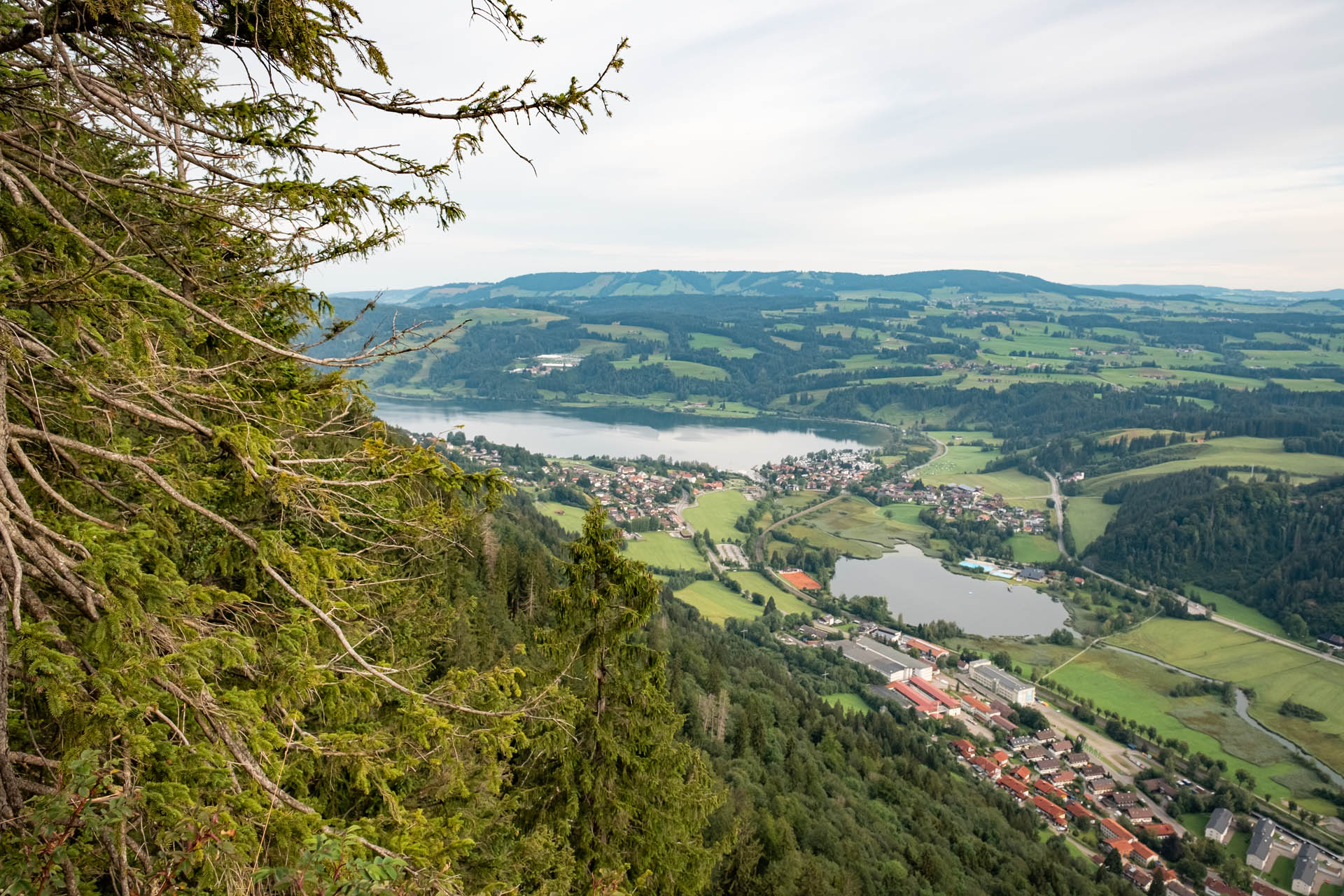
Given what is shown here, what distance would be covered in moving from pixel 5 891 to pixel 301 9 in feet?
10.2

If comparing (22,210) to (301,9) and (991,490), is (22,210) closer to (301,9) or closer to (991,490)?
(301,9)

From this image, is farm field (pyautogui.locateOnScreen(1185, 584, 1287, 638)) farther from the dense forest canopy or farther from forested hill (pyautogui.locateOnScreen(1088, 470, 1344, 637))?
the dense forest canopy

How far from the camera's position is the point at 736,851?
36.9 ft

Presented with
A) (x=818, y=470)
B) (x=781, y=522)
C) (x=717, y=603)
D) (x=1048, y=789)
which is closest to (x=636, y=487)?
(x=781, y=522)

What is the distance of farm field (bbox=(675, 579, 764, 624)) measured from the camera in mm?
47094

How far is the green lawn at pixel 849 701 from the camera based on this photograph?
120 ft

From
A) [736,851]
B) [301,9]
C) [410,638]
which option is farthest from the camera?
[736,851]

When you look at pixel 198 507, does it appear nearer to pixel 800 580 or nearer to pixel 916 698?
pixel 916 698

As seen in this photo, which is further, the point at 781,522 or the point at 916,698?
the point at 781,522

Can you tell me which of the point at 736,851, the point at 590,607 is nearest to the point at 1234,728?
the point at 736,851

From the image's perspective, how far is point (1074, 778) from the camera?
1319 inches

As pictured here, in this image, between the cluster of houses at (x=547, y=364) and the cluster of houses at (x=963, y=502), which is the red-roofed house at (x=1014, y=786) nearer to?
the cluster of houses at (x=963, y=502)

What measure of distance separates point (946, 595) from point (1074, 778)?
24.6 metres

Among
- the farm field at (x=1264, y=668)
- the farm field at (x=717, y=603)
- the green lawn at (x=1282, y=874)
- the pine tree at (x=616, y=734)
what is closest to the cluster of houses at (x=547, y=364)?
the farm field at (x=717, y=603)
